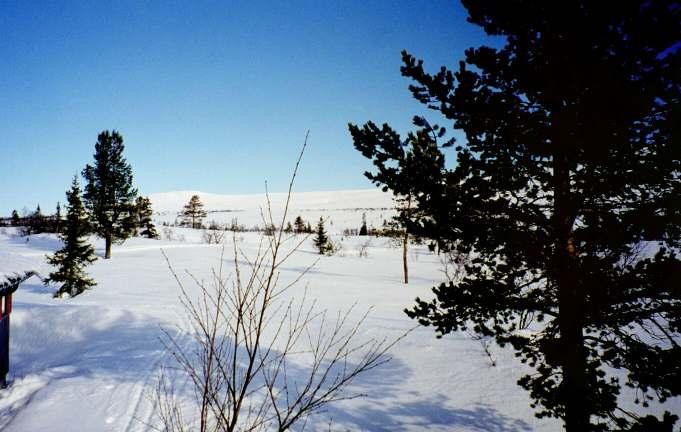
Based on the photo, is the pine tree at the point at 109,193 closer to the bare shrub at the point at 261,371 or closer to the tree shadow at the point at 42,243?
the tree shadow at the point at 42,243

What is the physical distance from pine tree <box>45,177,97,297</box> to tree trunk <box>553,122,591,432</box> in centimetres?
1920

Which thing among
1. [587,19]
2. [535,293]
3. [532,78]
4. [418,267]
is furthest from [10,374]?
[418,267]

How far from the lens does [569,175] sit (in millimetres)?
4016

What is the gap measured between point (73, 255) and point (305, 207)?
305ft

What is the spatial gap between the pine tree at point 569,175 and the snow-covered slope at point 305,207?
61.4 metres

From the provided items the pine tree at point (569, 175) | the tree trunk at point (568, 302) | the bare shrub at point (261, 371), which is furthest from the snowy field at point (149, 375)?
the tree trunk at point (568, 302)

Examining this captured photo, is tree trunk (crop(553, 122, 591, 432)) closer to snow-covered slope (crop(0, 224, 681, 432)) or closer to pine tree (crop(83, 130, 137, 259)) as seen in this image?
snow-covered slope (crop(0, 224, 681, 432))

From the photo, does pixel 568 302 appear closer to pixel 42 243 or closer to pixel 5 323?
pixel 5 323

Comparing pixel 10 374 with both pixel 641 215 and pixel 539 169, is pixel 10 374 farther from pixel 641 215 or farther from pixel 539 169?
pixel 641 215

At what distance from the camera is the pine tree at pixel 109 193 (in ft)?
93.2

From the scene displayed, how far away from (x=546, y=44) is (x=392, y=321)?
32.0 ft

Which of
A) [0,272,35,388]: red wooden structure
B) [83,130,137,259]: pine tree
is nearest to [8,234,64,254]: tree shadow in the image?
[83,130,137,259]: pine tree

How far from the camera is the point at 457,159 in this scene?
4039 mm

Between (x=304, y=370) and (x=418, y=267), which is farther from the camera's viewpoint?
(x=418, y=267)
